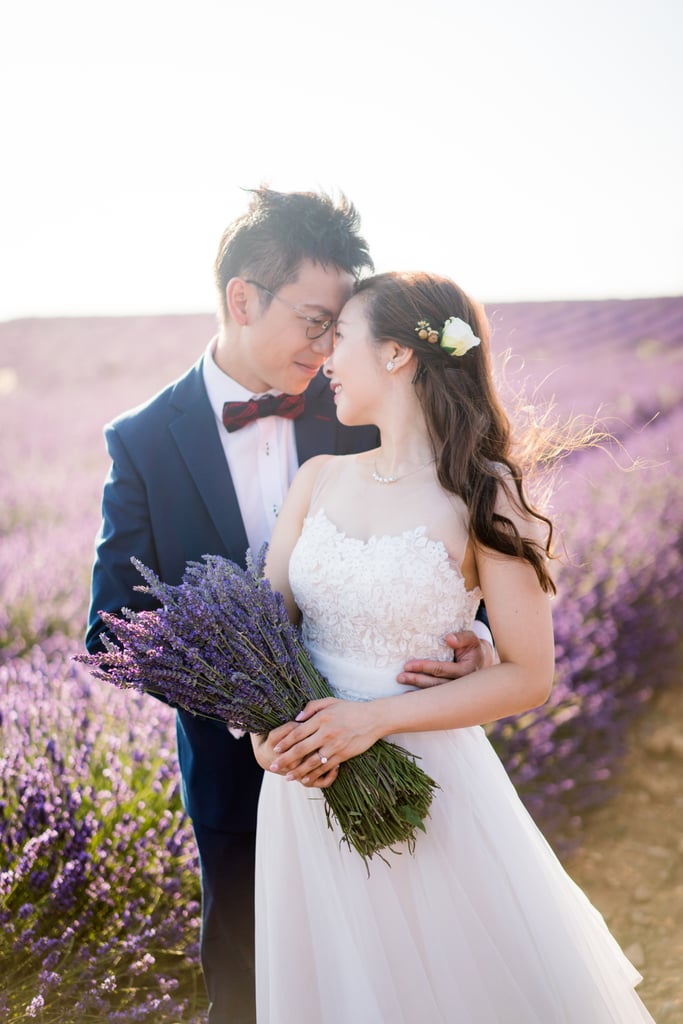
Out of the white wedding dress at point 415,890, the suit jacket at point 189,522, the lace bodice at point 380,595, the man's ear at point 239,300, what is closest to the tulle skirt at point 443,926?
the white wedding dress at point 415,890

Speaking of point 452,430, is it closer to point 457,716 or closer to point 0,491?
point 457,716

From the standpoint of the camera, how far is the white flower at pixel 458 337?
6.59 feet

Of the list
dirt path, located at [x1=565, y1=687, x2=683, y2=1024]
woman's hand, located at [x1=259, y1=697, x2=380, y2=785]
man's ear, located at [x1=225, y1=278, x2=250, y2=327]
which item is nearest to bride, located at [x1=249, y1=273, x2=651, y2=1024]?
woman's hand, located at [x1=259, y1=697, x2=380, y2=785]

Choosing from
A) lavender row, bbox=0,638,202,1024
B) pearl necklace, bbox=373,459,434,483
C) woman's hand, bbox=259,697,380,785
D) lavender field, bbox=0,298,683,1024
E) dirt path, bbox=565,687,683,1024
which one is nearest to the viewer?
woman's hand, bbox=259,697,380,785

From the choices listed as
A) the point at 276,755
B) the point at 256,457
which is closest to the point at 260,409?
the point at 256,457

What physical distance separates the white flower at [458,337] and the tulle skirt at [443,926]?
0.94m

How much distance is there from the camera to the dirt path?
3.02 metres

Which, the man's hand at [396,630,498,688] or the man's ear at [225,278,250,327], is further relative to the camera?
the man's ear at [225,278,250,327]

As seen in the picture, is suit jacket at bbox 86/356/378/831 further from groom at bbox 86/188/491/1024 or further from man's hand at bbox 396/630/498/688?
man's hand at bbox 396/630/498/688

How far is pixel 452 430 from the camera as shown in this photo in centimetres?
203

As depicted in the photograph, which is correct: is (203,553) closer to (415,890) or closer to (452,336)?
(452,336)

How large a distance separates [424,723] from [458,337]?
92 cm

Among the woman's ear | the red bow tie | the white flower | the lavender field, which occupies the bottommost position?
the lavender field

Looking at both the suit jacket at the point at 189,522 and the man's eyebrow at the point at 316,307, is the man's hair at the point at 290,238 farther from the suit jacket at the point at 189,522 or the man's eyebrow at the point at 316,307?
the suit jacket at the point at 189,522
